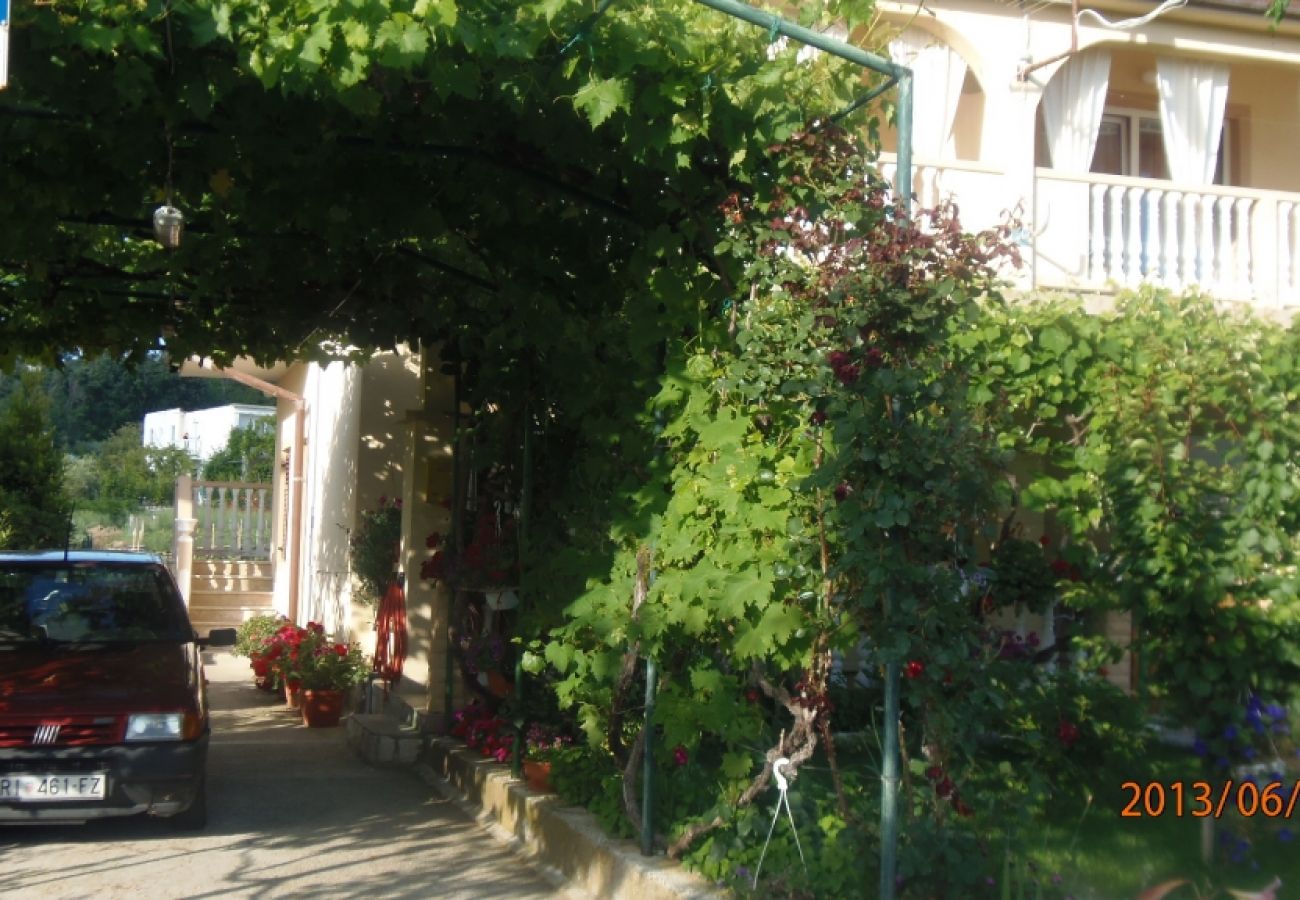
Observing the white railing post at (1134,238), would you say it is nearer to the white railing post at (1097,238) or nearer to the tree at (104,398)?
the white railing post at (1097,238)

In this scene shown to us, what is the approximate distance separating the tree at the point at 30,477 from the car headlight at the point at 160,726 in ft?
36.2

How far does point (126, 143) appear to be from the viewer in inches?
264

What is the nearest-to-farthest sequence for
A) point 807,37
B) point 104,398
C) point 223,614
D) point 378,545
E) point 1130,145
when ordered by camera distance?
1. point 807,37
2. point 1130,145
3. point 378,545
4. point 223,614
5. point 104,398

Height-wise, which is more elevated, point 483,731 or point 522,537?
point 522,537

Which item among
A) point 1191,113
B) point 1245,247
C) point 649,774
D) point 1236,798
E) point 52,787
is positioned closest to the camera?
point 1236,798

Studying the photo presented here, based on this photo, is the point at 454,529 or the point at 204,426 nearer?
the point at 454,529

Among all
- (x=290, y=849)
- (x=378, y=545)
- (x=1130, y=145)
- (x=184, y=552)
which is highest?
(x=1130, y=145)

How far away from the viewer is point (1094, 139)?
10883 mm

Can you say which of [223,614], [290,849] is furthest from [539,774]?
[223,614]

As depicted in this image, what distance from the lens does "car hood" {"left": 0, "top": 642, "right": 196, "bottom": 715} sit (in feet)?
24.5

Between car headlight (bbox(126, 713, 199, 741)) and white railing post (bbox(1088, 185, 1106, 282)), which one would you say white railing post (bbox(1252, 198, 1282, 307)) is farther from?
car headlight (bbox(126, 713, 199, 741))

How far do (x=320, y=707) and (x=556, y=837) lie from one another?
5.99 m

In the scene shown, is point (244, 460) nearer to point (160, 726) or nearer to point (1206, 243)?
point (160, 726)

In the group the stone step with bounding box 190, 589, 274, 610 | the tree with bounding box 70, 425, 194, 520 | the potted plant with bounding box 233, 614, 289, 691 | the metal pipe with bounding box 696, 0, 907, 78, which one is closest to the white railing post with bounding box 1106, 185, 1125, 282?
the metal pipe with bounding box 696, 0, 907, 78
